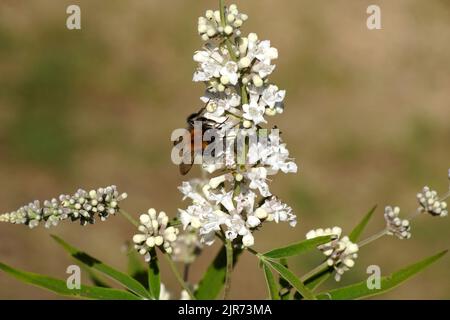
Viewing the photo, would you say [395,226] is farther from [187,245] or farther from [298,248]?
[187,245]

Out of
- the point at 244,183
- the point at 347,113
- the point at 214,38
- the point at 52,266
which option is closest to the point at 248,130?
the point at 244,183

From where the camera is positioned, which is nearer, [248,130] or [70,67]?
[248,130]

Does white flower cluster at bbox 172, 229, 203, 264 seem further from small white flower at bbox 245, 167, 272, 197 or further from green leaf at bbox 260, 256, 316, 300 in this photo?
small white flower at bbox 245, 167, 272, 197

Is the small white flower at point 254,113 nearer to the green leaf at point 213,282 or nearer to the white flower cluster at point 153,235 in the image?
the white flower cluster at point 153,235

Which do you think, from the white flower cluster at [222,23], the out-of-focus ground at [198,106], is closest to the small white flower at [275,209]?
the white flower cluster at [222,23]

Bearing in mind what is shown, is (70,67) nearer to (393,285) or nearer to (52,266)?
(52,266)

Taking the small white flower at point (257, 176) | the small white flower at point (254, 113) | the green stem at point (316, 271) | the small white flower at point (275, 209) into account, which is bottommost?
the green stem at point (316, 271)
